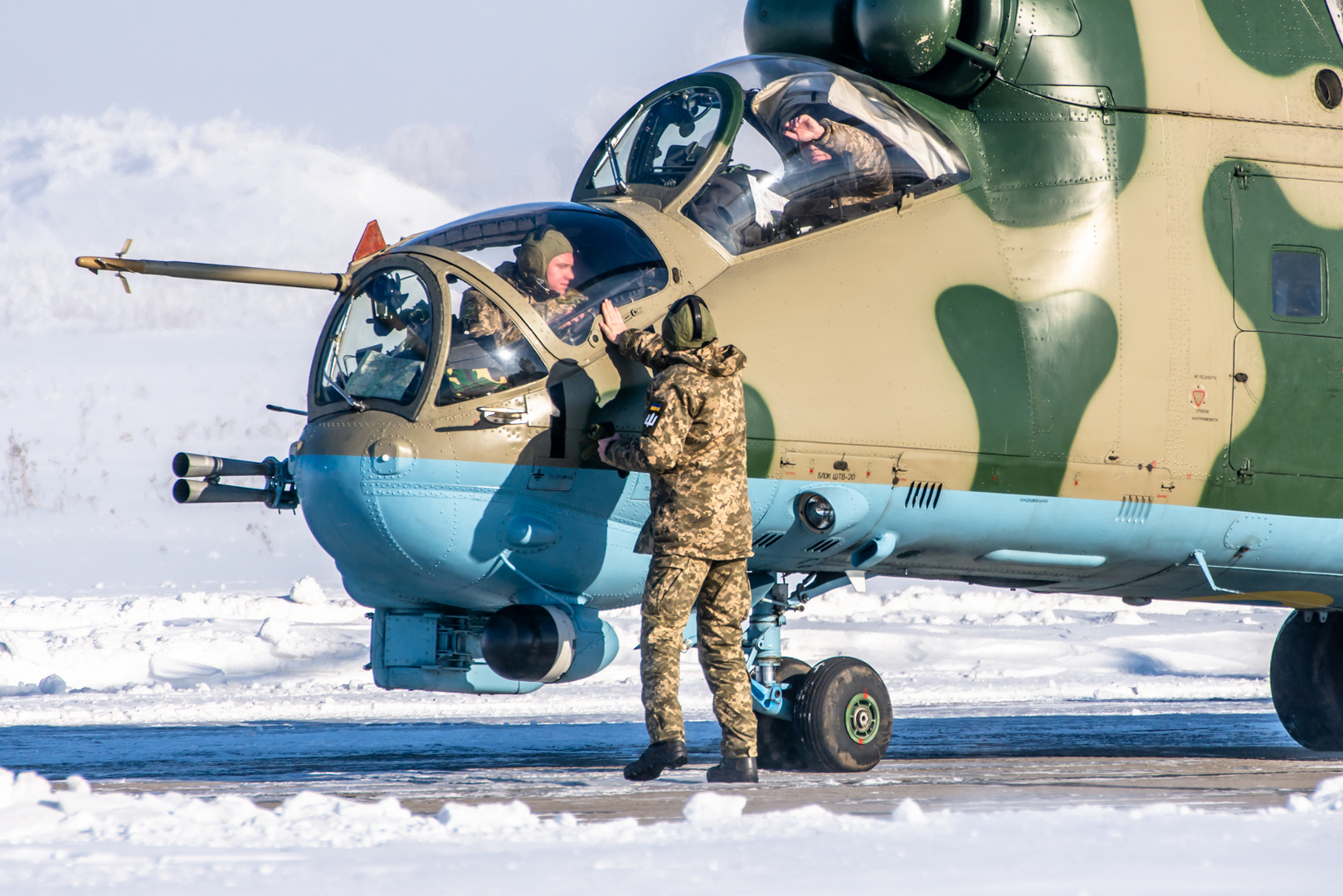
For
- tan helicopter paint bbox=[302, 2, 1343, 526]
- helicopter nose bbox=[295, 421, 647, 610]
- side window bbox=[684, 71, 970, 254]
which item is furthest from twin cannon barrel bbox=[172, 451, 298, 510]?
side window bbox=[684, 71, 970, 254]

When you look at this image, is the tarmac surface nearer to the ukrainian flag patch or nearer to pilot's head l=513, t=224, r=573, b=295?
the ukrainian flag patch

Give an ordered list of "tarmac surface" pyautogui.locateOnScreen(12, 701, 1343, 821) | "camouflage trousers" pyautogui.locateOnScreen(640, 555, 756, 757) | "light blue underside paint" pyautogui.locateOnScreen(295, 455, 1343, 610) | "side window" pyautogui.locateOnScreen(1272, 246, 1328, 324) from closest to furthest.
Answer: "tarmac surface" pyautogui.locateOnScreen(12, 701, 1343, 821), "camouflage trousers" pyautogui.locateOnScreen(640, 555, 756, 757), "light blue underside paint" pyautogui.locateOnScreen(295, 455, 1343, 610), "side window" pyautogui.locateOnScreen(1272, 246, 1328, 324)

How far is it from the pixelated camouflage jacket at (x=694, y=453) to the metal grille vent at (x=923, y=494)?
1.06m

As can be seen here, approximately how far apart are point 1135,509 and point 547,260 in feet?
11.2

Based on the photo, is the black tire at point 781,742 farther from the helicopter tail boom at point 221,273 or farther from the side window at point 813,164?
the helicopter tail boom at point 221,273

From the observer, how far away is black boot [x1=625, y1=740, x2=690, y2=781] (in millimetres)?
6363

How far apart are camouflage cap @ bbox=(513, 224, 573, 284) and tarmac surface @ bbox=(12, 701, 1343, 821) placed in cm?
238

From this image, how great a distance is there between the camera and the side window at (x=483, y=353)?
256 inches

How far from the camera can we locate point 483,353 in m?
6.54

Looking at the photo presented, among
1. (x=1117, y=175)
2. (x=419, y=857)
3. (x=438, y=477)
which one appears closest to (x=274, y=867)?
(x=419, y=857)

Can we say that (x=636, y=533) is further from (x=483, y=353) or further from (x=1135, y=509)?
(x=1135, y=509)

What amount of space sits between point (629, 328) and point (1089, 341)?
2500 mm

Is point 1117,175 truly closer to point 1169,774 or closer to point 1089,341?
point 1089,341

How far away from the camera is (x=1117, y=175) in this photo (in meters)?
7.79
